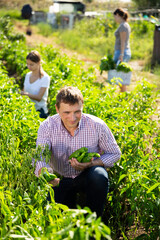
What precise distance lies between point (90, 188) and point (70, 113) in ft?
1.91

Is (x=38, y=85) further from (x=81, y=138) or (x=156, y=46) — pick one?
(x=156, y=46)

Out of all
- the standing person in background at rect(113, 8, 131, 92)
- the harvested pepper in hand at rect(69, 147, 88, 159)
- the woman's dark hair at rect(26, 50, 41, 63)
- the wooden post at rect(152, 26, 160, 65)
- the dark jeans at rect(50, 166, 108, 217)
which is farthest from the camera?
the wooden post at rect(152, 26, 160, 65)

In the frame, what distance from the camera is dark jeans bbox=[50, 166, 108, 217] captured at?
7.97 feet

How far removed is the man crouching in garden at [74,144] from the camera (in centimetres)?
250

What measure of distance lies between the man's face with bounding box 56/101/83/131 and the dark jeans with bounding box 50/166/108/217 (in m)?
0.39

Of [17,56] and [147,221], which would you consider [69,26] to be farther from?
[147,221]

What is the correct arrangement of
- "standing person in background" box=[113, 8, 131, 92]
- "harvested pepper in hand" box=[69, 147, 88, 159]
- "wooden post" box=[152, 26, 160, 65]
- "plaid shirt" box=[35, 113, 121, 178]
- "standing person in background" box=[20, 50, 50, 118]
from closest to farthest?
"harvested pepper in hand" box=[69, 147, 88, 159]
"plaid shirt" box=[35, 113, 121, 178]
"standing person in background" box=[20, 50, 50, 118]
"standing person in background" box=[113, 8, 131, 92]
"wooden post" box=[152, 26, 160, 65]

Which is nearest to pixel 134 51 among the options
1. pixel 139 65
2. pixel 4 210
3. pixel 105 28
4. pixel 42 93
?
pixel 139 65

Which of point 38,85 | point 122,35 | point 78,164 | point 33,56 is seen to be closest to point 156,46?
point 122,35

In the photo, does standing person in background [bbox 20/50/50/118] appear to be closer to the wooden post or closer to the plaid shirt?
the plaid shirt

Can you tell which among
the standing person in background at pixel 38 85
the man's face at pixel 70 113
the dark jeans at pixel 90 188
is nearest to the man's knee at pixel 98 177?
the dark jeans at pixel 90 188

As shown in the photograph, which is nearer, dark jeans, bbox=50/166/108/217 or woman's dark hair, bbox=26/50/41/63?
dark jeans, bbox=50/166/108/217

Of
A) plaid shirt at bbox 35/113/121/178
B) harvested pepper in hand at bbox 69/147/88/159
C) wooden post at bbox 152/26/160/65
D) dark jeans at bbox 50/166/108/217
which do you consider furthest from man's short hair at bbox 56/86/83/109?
wooden post at bbox 152/26/160/65

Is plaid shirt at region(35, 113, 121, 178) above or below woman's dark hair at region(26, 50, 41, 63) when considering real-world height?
below
